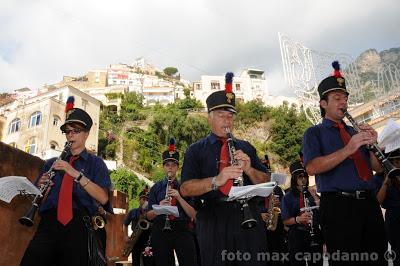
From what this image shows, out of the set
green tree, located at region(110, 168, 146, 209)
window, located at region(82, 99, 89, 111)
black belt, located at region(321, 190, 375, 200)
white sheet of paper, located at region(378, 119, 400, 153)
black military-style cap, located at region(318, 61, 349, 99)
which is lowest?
black belt, located at region(321, 190, 375, 200)

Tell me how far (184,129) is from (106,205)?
160 ft

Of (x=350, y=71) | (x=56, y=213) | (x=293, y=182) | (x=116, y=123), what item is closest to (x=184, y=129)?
(x=116, y=123)

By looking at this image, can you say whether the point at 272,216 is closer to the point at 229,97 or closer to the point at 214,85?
the point at 229,97

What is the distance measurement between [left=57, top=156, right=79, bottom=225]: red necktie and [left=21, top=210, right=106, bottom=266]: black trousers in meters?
0.08

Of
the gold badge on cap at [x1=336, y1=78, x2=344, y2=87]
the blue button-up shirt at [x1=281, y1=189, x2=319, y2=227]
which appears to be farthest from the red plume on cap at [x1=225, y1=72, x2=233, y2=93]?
the blue button-up shirt at [x1=281, y1=189, x2=319, y2=227]

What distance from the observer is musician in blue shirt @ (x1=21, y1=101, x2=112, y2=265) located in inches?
164

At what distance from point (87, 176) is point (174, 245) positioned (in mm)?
2632

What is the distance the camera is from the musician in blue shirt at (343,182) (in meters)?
3.88

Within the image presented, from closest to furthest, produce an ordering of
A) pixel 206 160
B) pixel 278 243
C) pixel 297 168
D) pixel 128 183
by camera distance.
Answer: pixel 206 160 → pixel 297 168 → pixel 278 243 → pixel 128 183

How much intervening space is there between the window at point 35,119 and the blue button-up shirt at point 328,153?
44848 millimetres

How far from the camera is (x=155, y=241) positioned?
6.87 metres

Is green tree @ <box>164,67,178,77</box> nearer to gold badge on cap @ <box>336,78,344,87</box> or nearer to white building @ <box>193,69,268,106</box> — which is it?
white building @ <box>193,69,268,106</box>

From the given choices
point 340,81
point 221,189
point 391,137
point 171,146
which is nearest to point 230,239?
point 221,189

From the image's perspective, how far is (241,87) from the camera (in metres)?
86.3
